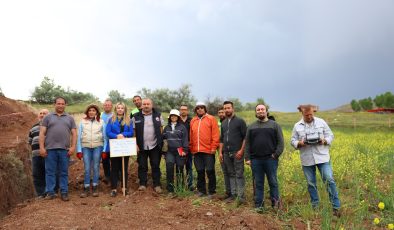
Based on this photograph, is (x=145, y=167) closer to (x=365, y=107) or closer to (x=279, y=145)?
(x=279, y=145)

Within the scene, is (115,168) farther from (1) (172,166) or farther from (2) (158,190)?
(1) (172,166)

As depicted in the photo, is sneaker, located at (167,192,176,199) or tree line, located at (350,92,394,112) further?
tree line, located at (350,92,394,112)

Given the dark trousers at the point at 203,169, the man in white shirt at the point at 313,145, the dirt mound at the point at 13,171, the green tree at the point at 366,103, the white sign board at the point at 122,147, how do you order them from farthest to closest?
the green tree at the point at 366,103, the dirt mound at the point at 13,171, the dark trousers at the point at 203,169, the white sign board at the point at 122,147, the man in white shirt at the point at 313,145

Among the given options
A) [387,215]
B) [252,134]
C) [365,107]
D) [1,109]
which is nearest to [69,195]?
[252,134]

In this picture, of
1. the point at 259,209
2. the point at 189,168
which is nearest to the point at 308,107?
the point at 259,209

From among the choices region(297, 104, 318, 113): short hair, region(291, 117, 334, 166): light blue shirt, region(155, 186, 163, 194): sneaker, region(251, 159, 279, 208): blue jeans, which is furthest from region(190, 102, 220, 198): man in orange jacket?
region(297, 104, 318, 113): short hair

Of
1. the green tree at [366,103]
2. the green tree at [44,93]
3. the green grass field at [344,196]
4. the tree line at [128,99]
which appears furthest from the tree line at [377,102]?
the green grass field at [344,196]

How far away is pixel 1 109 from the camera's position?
16.0 m

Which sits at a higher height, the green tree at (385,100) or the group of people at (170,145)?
the green tree at (385,100)

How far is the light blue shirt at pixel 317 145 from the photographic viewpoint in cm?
620

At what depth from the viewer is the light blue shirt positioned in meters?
6.20

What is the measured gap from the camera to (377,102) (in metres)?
86.7

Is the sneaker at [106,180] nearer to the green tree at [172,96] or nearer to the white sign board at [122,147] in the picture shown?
the white sign board at [122,147]

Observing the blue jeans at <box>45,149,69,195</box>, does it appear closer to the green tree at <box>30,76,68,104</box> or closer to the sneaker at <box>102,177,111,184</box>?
the sneaker at <box>102,177,111,184</box>
